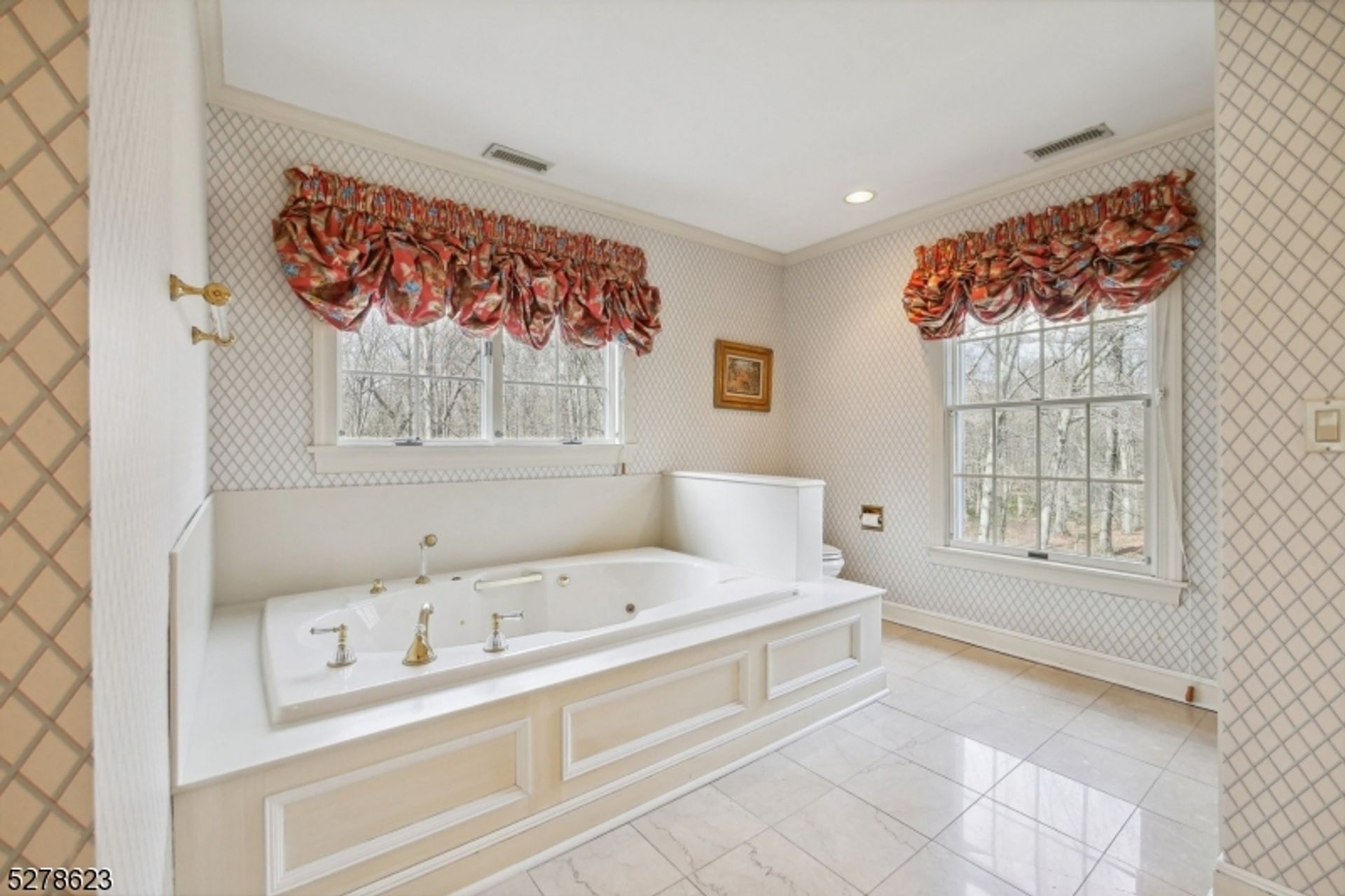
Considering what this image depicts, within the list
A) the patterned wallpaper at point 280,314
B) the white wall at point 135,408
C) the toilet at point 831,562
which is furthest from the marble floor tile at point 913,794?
the patterned wallpaper at point 280,314

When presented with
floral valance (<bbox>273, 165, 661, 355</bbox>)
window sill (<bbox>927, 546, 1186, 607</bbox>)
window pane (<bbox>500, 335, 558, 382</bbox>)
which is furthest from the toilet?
window pane (<bbox>500, 335, 558, 382</bbox>)

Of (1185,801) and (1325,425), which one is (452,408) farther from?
(1185,801)

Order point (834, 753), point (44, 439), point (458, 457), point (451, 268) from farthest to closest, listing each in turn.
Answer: point (458, 457)
point (451, 268)
point (834, 753)
point (44, 439)

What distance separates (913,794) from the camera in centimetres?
195

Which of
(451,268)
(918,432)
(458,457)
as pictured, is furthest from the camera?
(918,432)

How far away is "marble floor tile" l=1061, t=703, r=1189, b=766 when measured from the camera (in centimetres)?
219

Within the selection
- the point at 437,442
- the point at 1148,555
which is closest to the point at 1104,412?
the point at 1148,555

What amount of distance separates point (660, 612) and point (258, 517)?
1.69m

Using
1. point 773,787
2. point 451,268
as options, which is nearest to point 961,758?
point 773,787

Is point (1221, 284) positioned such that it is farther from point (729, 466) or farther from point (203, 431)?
point (203, 431)

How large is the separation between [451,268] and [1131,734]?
3.53 metres

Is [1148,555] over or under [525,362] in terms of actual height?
under

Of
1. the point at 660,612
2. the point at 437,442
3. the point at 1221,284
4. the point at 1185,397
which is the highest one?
the point at 1221,284

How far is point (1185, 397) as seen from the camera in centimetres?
254
